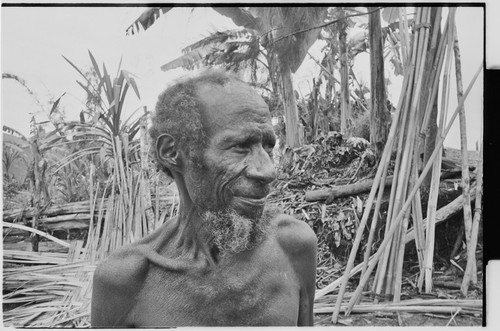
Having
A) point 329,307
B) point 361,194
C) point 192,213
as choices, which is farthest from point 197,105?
point 329,307

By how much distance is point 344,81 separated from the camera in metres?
2.98

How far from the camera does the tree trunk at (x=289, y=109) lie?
2949 mm

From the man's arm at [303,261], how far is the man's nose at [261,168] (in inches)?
10.1

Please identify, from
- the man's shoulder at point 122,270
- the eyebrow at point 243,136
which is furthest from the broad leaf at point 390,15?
the man's shoulder at point 122,270

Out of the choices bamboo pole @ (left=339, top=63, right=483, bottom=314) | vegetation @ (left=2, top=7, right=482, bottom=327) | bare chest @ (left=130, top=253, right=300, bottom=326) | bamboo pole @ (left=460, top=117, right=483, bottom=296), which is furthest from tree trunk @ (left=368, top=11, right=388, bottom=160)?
bare chest @ (left=130, top=253, right=300, bottom=326)

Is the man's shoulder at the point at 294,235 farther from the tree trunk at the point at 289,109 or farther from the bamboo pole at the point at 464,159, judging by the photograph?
the bamboo pole at the point at 464,159

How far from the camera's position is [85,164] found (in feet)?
9.59

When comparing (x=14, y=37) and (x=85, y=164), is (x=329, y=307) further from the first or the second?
(x=14, y=37)

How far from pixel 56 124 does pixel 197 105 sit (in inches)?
28.5

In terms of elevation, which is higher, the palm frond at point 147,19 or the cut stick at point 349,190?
the palm frond at point 147,19

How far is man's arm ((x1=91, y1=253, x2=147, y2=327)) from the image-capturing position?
8.80 ft

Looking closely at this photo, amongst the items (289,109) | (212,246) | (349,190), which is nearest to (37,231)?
(212,246)

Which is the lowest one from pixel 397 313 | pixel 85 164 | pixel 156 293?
pixel 397 313

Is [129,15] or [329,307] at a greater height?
[129,15]
